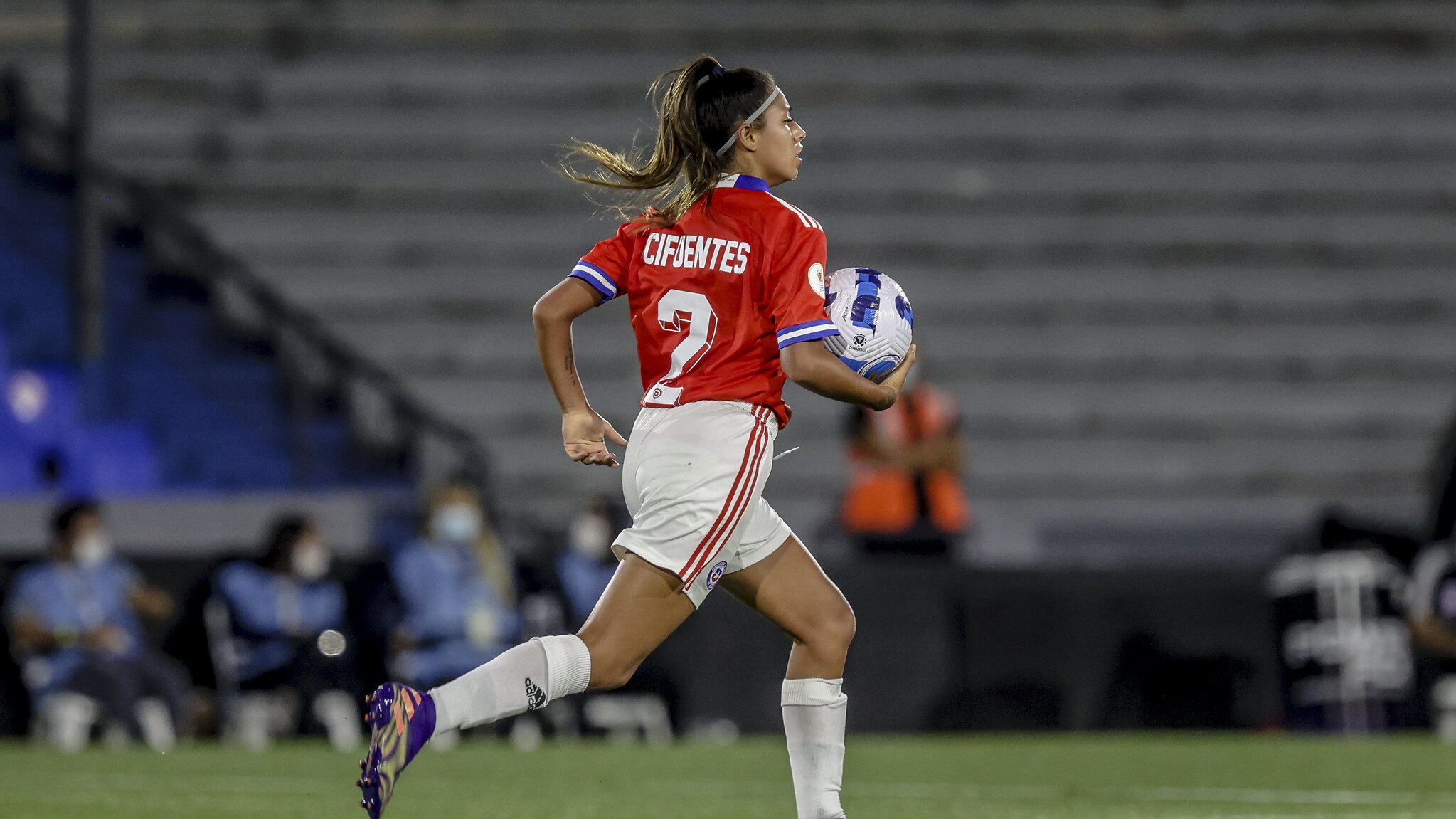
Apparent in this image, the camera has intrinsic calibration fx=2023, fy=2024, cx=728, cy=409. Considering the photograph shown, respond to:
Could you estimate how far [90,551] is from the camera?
11.0 metres

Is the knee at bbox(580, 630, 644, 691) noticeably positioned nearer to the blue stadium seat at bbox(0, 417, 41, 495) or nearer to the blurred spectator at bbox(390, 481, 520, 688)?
the blurred spectator at bbox(390, 481, 520, 688)

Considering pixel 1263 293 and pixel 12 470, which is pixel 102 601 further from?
pixel 1263 293

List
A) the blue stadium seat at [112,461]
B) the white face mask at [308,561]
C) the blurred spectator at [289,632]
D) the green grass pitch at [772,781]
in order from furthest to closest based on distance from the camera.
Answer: the blue stadium seat at [112,461], the white face mask at [308,561], the blurred spectator at [289,632], the green grass pitch at [772,781]

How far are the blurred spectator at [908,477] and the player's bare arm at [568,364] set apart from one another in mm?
7010

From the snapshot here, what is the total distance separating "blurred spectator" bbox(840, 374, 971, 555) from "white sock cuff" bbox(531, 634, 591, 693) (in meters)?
7.36

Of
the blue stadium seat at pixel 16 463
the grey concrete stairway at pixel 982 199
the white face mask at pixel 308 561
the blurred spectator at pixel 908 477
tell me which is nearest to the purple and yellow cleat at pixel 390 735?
the white face mask at pixel 308 561

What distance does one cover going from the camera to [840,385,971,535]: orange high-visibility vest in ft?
38.8

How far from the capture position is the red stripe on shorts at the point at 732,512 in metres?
4.41

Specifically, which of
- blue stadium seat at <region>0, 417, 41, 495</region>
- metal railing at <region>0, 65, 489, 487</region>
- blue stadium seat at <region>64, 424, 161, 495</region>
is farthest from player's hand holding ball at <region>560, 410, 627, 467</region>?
blue stadium seat at <region>0, 417, 41, 495</region>

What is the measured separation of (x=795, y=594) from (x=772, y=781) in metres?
3.72

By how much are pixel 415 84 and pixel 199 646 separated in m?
7.30

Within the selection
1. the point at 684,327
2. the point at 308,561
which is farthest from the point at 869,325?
the point at 308,561

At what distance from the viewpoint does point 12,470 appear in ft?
44.7

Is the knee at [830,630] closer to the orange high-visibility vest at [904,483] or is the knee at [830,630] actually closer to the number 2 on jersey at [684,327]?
the number 2 on jersey at [684,327]
